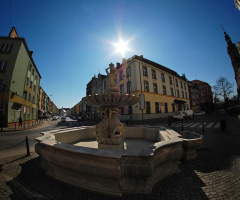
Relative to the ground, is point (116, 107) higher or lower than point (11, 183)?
higher

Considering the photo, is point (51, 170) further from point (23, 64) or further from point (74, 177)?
point (23, 64)

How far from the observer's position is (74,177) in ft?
8.07

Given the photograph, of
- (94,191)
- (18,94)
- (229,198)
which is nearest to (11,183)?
(94,191)

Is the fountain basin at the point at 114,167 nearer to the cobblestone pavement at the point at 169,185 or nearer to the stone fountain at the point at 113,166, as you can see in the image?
the stone fountain at the point at 113,166

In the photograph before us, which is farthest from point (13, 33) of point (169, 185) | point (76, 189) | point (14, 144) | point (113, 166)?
point (169, 185)

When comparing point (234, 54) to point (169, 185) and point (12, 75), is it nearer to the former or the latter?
point (169, 185)

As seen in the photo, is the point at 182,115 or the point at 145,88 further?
the point at 145,88

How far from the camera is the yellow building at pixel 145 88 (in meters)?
20.8

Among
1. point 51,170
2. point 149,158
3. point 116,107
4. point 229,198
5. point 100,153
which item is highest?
point 116,107

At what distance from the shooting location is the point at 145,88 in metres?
22.4

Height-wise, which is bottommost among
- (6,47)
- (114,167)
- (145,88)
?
(114,167)

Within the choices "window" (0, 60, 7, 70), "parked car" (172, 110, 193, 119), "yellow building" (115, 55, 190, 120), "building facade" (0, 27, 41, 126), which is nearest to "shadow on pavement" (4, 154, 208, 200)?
"yellow building" (115, 55, 190, 120)

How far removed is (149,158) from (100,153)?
992 mm

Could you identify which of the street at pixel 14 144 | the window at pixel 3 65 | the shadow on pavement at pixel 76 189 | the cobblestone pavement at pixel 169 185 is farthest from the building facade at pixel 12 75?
the shadow on pavement at pixel 76 189
